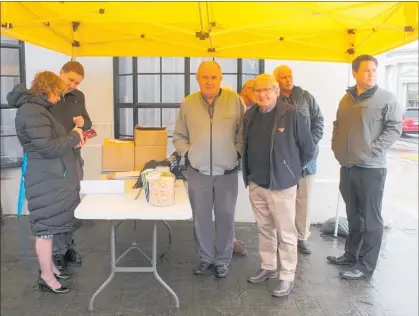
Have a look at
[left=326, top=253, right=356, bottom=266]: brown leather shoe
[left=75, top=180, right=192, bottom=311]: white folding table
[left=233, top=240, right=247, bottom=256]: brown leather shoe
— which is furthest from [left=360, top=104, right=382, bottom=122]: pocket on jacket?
[left=233, top=240, right=247, bottom=256]: brown leather shoe

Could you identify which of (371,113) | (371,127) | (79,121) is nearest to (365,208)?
A: (371,127)

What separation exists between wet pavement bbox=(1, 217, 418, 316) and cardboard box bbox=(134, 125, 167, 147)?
3.20ft

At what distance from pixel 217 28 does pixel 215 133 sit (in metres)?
1.02

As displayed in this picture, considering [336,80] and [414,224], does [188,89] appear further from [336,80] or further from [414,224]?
[414,224]

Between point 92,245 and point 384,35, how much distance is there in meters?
3.18

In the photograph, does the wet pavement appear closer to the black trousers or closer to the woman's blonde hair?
the black trousers

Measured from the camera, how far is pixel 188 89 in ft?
17.5

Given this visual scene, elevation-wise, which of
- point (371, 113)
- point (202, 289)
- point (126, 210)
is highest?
point (371, 113)

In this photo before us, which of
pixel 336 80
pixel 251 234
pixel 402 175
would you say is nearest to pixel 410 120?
pixel 402 175

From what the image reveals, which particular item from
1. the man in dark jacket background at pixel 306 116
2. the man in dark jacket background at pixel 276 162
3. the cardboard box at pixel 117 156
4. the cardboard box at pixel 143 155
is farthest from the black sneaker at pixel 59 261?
the man in dark jacket background at pixel 306 116

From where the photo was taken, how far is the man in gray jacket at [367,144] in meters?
3.12

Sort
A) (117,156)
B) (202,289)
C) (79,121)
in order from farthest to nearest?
(117,156) < (79,121) < (202,289)

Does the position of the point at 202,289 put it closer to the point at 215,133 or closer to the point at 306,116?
the point at 215,133

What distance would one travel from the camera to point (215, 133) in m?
3.20
